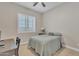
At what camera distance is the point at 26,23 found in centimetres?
126

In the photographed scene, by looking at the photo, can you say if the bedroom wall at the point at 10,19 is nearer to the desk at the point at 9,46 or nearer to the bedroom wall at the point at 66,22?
the desk at the point at 9,46

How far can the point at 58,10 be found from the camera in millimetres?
1271

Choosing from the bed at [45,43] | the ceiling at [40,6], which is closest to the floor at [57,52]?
the bed at [45,43]

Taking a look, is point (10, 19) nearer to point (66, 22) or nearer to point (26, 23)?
point (26, 23)

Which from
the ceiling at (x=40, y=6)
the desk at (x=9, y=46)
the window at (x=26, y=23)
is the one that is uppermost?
the ceiling at (x=40, y=6)

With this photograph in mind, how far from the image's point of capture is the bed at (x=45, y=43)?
3.99ft

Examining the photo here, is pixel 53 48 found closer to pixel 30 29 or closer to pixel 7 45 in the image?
pixel 30 29

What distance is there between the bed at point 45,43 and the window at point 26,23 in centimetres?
17

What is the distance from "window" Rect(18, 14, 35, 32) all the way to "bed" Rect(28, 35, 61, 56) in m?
0.17

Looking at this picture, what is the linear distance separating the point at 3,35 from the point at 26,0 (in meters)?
0.63

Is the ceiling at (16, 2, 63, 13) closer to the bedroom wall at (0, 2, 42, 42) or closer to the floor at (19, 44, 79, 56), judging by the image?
the bedroom wall at (0, 2, 42, 42)

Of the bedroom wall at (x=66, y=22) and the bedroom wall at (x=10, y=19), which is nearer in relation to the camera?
the bedroom wall at (x=10, y=19)

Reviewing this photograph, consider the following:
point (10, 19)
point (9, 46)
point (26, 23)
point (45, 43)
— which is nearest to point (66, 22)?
point (45, 43)

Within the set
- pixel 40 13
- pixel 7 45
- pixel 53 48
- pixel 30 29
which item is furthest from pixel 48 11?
pixel 7 45
